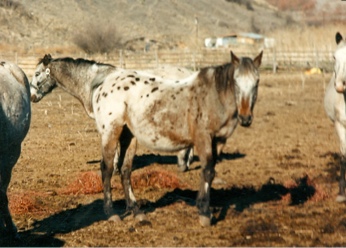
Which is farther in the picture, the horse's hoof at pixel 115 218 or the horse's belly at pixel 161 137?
the horse's hoof at pixel 115 218

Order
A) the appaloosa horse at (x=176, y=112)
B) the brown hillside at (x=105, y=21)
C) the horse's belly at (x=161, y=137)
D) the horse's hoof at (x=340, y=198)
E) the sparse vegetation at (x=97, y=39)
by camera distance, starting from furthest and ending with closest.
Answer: the brown hillside at (x=105, y=21) < the sparse vegetation at (x=97, y=39) < the horse's hoof at (x=340, y=198) < the horse's belly at (x=161, y=137) < the appaloosa horse at (x=176, y=112)

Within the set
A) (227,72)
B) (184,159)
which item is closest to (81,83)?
(227,72)

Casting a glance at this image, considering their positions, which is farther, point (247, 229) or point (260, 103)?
point (260, 103)

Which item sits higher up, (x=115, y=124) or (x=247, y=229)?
(x=115, y=124)

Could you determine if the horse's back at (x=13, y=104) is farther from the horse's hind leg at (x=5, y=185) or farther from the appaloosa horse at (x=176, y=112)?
the appaloosa horse at (x=176, y=112)

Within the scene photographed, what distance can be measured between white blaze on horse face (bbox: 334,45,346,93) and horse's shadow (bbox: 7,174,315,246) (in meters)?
1.79

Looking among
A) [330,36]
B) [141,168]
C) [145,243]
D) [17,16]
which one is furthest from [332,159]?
[17,16]

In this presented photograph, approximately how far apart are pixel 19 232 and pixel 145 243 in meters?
1.64

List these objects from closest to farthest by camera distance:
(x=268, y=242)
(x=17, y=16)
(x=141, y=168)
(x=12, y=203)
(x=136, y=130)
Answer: (x=268, y=242) < (x=136, y=130) < (x=12, y=203) < (x=141, y=168) < (x=17, y=16)

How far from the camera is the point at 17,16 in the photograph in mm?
59688

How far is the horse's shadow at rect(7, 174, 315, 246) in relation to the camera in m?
8.29

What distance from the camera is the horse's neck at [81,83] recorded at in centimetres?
973

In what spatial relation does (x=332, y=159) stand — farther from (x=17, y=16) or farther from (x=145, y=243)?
(x=17, y=16)

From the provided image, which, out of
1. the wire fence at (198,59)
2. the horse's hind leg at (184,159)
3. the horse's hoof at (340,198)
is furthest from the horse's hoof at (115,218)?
the wire fence at (198,59)
